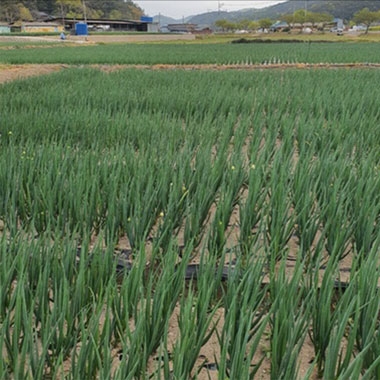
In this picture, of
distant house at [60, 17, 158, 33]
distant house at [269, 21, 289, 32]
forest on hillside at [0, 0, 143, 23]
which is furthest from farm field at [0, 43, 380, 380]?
distant house at [60, 17, 158, 33]

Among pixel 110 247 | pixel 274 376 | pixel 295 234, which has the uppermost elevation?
pixel 110 247

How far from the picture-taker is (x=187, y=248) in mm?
1695

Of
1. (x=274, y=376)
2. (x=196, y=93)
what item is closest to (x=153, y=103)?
(x=196, y=93)

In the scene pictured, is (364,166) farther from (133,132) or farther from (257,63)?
(257,63)

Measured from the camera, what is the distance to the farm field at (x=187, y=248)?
1280mm

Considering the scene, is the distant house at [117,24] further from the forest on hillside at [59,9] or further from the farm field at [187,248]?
the farm field at [187,248]

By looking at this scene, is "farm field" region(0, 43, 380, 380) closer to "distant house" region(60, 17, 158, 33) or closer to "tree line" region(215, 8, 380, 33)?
"tree line" region(215, 8, 380, 33)

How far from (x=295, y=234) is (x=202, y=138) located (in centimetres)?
156

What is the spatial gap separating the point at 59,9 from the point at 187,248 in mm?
90654

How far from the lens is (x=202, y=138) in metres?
3.99

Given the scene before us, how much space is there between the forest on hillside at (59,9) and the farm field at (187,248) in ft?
183

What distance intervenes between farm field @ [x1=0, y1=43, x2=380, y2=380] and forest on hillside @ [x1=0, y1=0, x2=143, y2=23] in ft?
183

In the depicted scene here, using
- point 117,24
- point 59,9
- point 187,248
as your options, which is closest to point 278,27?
point 117,24

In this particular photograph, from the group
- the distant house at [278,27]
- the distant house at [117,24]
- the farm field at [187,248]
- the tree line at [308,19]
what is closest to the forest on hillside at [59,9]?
the distant house at [117,24]
